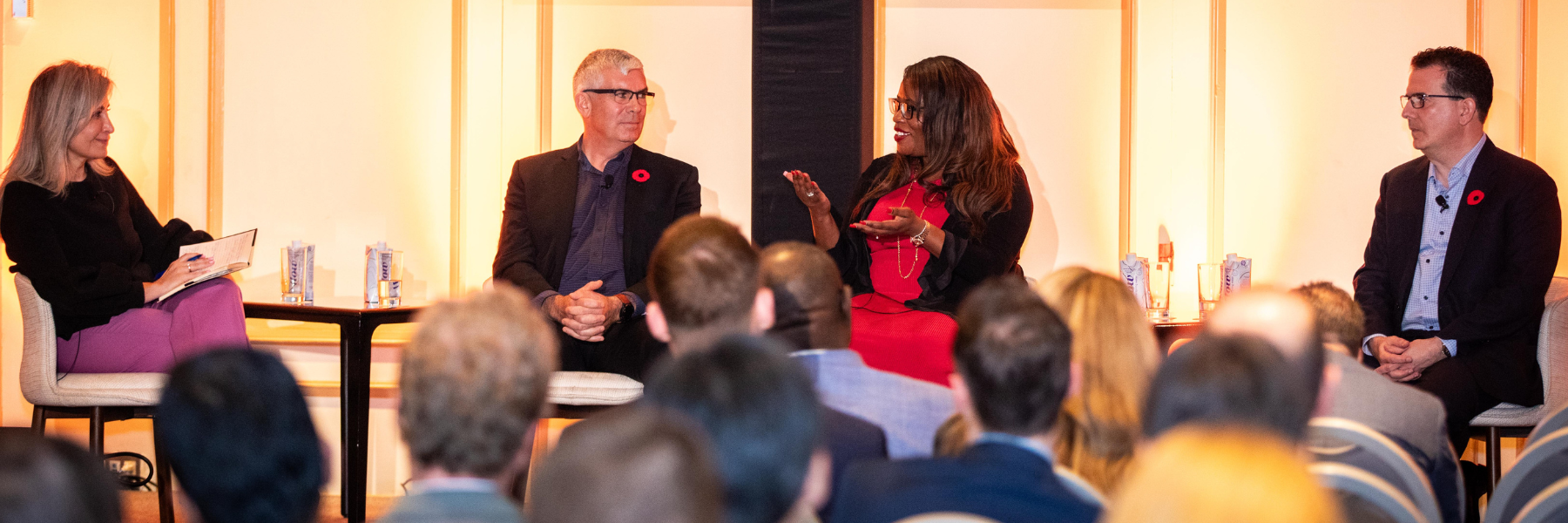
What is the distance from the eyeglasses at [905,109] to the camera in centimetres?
350

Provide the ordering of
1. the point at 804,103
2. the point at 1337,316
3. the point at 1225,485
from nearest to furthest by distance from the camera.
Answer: the point at 1225,485
the point at 1337,316
the point at 804,103

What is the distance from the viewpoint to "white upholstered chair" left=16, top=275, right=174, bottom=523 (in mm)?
3051

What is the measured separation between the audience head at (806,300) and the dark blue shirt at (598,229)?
1625 millimetres

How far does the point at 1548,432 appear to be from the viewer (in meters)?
A: 1.60

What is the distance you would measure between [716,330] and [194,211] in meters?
2.99

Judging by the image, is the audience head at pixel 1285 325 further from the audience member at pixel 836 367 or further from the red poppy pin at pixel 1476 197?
the red poppy pin at pixel 1476 197

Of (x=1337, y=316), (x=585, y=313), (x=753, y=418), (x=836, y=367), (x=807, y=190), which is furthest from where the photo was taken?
(x=807, y=190)

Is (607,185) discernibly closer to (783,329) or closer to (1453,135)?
(783,329)

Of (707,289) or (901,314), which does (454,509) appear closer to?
(707,289)

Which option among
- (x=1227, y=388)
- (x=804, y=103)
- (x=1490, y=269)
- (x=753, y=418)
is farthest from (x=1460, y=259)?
(x=753, y=418)

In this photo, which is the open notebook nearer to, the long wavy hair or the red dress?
the red dress

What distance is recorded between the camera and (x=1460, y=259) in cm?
326

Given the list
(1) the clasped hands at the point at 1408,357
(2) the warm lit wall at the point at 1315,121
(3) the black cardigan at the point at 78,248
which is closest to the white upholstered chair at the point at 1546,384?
(1) the clasped hands at the point at 1408,357

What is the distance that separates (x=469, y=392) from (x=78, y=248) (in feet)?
8.22
